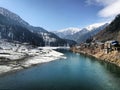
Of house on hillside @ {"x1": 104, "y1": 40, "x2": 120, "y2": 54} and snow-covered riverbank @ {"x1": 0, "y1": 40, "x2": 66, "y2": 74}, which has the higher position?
house on hillside @ {"x1": 104, "y1": 40, "x2": 120, "y2": 54}

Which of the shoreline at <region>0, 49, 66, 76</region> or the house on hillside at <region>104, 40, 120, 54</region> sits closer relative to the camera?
the shoreline at <region>0, 49, 66, 76</region>

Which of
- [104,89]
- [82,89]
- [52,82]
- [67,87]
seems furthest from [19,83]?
[104,89]

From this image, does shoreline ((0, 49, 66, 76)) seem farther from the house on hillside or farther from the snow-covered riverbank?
the house on hillside

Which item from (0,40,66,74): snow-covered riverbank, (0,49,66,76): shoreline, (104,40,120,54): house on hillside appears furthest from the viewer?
(104,40,120,54): house on hillside

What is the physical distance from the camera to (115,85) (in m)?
60.4

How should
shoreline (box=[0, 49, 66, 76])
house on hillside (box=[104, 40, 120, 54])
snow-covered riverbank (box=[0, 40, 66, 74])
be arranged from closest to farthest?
1. shoreline (box=[0, 49, 66, 76])
2. snow-covered riverbank (box=[0, 40, 66, 74])
3. house on hillside (box=[104, 40, 120, 54])

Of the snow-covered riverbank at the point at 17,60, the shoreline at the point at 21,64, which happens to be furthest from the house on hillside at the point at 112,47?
the shoreline at the point at 21,64

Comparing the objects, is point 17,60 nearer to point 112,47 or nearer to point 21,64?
point 21,64

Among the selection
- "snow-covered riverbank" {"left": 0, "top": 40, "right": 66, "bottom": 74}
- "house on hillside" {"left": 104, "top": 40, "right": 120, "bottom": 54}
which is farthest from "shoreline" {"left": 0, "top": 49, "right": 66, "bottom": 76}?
"house on hillside" {"left": 104, "top": 40, "right": 120, "bottom": 54}

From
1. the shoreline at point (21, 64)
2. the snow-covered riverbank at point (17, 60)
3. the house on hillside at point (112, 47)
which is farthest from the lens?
the house on hillside at point (112, 47)

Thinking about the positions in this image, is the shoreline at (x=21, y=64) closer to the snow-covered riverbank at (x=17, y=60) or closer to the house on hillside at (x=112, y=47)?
the snow-covered riverbank at (x=17, y=60)

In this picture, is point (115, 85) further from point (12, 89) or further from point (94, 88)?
point (12, 89)

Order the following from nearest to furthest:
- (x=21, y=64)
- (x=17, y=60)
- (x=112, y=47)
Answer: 1. (x=21, y=64)
2. (x=17, y=60)
3. (x=112, y=47)

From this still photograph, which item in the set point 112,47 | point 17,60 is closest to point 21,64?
point 17,60
